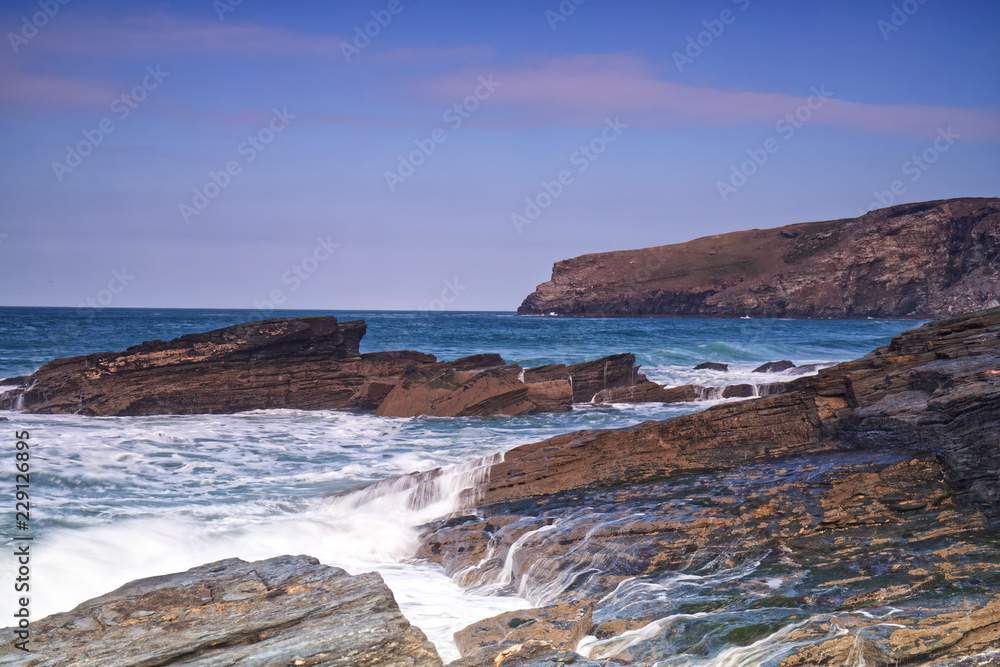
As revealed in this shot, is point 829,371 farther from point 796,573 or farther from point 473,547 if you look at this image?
point 473,547

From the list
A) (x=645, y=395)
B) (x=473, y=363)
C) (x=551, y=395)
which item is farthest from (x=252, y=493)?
(x=645, y=395)

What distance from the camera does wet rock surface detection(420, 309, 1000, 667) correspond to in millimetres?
4945

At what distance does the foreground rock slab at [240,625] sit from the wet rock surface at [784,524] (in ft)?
5.28

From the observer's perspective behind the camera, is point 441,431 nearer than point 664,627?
No

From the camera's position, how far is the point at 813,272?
381 ft

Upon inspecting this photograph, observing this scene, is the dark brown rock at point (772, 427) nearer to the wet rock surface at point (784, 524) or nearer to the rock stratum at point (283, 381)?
the wet rock surface at point (784, 524)

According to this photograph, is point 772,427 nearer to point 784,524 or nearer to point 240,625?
point 784,524

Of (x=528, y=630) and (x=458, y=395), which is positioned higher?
(x=458, y=395)

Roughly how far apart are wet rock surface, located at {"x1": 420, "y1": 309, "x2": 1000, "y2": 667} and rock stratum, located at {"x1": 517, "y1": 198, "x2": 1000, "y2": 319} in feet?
341

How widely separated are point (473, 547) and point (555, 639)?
10.3 ft

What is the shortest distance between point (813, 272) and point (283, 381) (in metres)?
113

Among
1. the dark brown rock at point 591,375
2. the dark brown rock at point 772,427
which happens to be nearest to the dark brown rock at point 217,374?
the dark brown rock at point 591,375

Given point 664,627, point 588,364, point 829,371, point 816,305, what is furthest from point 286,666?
point 816,305

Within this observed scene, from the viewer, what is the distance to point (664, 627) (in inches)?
207
